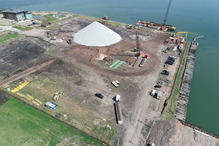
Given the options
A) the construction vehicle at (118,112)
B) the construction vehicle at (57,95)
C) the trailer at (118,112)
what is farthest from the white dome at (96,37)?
the trailer at (118,112)

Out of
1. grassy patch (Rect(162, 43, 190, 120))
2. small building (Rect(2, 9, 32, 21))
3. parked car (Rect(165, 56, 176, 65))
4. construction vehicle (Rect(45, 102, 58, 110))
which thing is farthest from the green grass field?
small building (Rect(2, 9, 32, 21))

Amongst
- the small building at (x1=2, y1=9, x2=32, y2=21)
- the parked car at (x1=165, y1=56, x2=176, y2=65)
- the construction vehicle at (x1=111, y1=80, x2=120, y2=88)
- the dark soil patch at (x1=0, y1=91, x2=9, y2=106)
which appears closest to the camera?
the dark soil patch at (x1=0, y1=91, x2=9, y2=106)

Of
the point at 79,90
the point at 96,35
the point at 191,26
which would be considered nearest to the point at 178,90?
the point at 79,90

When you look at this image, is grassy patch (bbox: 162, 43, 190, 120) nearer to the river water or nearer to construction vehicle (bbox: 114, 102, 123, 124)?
the river water

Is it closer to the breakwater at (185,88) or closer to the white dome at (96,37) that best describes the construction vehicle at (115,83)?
the breakwater at (185,88)

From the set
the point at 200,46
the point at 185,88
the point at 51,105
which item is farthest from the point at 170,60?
the point at 51,105

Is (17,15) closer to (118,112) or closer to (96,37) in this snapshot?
(96,37)

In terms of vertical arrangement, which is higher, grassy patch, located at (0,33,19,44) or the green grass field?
grassy patch, located at (0,33,19,44)
